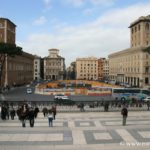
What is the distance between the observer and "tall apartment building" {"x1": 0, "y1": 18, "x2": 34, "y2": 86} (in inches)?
3770

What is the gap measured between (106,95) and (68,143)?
57.8 m

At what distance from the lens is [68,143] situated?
17.9 m

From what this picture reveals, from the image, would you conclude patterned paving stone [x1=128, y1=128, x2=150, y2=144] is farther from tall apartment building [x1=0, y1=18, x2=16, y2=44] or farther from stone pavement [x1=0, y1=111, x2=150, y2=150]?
tall apartment building [x1=0, y1=18, x2=16, y2=44]

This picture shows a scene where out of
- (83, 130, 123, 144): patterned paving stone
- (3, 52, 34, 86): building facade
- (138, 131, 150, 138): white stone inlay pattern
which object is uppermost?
(3, 52, 34, 86): building facade

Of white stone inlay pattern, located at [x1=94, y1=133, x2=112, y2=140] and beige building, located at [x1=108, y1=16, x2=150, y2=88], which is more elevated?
beige building, located at [x1=108, y1=16, x2=150, y2=88]

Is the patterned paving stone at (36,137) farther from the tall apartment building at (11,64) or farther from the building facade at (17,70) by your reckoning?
the building facade at (17,70)

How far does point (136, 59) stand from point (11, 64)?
1581 inches

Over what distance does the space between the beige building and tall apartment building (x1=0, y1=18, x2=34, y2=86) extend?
37293 mm

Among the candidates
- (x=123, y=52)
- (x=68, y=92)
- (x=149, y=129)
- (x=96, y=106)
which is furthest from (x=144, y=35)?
(x=149, y=129)

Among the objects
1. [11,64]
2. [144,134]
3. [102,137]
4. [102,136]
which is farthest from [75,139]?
[11,64]

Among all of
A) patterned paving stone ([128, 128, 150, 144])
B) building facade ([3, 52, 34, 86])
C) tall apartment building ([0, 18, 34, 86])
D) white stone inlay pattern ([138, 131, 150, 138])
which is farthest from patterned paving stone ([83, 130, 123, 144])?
building facade ([3, 52, 34, 86])

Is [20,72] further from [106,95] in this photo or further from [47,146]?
[47,146]

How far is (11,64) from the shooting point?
4033 inches

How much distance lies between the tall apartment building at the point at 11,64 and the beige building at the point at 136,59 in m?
37.3
